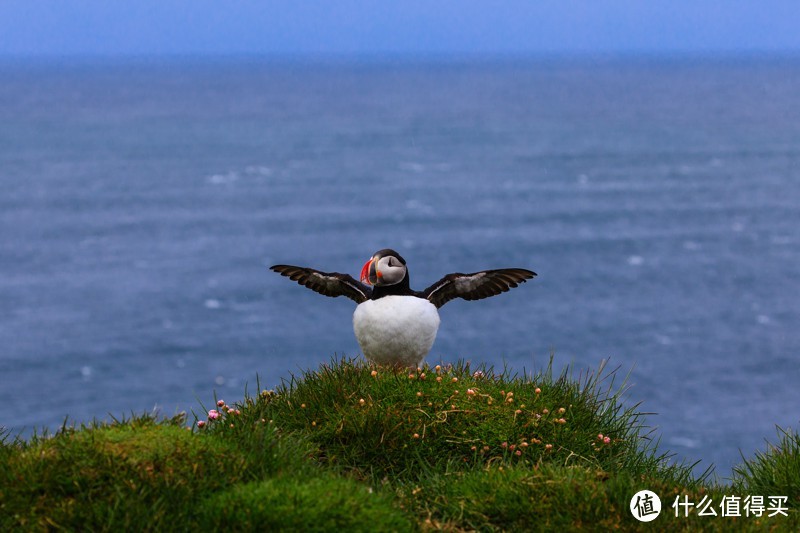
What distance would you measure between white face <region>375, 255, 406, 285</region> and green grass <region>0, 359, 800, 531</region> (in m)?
0.97

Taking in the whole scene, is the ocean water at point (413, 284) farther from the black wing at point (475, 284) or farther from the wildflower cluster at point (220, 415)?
the wildflower cluster at point (220, 415)

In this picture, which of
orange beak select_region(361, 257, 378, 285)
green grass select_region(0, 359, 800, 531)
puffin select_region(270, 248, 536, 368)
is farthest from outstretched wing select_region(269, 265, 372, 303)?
green grass select_region(0, 359, 800, 531)

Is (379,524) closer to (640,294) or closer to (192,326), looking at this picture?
(192,326)

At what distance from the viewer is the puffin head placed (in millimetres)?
10594

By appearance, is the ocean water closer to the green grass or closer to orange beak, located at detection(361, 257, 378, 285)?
orange beak, located at detection(361, 257, 378, 285)

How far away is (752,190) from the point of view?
184375mm

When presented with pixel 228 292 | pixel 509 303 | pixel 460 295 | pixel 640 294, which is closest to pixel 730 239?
pixel 640 294

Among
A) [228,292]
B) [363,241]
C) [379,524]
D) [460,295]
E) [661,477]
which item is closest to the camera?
[379,524]

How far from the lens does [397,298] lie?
1066 centimetres

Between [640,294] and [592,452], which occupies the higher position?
[640,294]

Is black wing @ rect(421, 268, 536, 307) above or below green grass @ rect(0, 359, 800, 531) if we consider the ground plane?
above

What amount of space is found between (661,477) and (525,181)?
18411 centimetres

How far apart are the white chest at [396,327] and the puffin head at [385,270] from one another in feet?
0.63

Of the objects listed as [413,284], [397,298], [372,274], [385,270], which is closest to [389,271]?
[385,270]
